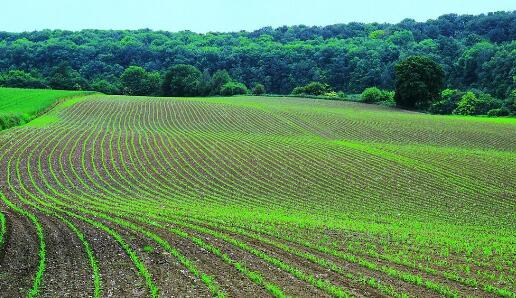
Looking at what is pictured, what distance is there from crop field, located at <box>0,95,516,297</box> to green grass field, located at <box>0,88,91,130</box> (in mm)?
3458

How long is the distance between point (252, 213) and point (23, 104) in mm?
61887

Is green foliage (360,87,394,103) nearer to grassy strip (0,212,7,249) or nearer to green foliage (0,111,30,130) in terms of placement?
green foliage (0,111,30,130)

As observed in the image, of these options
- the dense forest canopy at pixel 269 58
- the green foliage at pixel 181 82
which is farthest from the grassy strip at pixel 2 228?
the green foliage at pixel 181 82

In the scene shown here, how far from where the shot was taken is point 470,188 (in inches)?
1312

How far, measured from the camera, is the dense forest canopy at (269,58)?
5098 inches

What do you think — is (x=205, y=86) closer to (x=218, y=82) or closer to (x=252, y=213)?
(x=218, y=82)

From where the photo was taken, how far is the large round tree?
95.6 metres

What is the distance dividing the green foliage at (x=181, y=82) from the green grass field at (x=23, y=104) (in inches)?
1252

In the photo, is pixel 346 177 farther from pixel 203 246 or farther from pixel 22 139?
pixel 22 139

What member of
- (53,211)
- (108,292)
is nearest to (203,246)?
(108,292)

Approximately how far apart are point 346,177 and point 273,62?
122347mm

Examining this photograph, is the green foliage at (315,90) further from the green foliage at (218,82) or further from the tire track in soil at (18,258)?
the tire track in soil at (18,258)

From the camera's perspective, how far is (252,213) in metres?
24.3

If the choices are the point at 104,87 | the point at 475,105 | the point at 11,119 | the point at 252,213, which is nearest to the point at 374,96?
the point at 475,105
